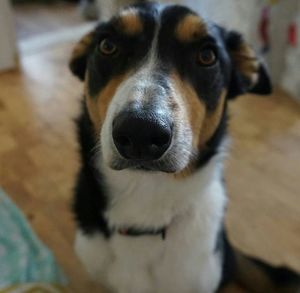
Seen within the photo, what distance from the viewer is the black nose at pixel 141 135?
3.26 feet

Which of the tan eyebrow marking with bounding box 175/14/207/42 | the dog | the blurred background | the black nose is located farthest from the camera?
the blurred background

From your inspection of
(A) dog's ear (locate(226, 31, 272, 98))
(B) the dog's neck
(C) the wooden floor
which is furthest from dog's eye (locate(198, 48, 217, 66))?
(C) the wooden floor

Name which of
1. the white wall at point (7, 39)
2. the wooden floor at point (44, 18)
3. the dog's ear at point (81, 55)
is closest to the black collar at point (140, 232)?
the dog's ear at point (81, 55)

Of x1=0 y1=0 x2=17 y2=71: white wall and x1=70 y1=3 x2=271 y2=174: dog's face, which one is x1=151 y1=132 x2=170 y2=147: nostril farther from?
x1=0 y1=0 x2=17 y2=71: white wall

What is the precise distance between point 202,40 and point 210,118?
0.23m

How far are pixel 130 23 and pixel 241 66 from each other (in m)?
0.43

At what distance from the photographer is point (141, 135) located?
1.00 meters

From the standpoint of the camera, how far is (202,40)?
129 centimetres

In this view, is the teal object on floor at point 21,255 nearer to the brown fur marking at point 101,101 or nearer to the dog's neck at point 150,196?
the dog's neck at point 150,196

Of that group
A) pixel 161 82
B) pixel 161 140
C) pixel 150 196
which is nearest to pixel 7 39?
pixel 150 196

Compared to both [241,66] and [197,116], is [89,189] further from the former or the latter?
[241,66]

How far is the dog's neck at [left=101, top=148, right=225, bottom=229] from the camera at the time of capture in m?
1.37

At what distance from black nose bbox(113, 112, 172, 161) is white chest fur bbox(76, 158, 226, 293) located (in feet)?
1.00

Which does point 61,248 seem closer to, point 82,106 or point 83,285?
point 83,285
